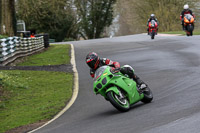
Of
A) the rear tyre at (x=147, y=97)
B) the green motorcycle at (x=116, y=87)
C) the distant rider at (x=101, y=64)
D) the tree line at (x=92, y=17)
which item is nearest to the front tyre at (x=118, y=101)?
the green motorcycle at (x=116, y=87)

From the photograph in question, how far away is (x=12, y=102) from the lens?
12.1 m

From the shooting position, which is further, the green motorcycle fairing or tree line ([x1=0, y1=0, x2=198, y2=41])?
tree line ([x1=0, y1=0, x2=198, y2=41])

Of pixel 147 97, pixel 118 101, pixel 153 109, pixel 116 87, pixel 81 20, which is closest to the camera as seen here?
pixel 153 109

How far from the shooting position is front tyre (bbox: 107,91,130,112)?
8.47 m

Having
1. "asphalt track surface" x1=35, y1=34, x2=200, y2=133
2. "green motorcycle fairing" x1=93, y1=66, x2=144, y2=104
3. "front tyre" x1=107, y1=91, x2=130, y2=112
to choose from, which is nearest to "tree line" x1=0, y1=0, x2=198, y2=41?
"asphalt track surface" x1=35, y1=34, x2=200, y2=133

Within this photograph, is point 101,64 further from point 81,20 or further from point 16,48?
point 81,20

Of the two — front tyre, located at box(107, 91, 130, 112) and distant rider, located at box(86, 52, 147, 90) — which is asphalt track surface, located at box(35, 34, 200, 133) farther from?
distant rider, located at box(86, 52, 147, 90)

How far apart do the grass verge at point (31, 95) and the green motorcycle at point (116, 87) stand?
1738mm

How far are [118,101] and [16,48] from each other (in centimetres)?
1475

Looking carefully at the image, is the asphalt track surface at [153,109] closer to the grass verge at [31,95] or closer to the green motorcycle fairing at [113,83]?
the green motorcycle fairing at [113,83]

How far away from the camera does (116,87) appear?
8.64 m

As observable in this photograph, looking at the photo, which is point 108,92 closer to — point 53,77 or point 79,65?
point 53,77

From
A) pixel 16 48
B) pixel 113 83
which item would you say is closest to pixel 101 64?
pixel 113 83

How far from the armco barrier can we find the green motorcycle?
1085 cm
